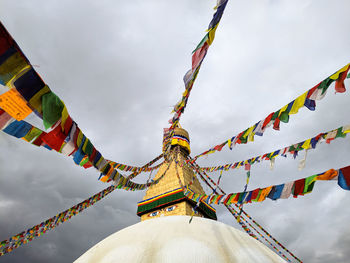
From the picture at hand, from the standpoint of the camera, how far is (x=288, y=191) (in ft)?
10.4

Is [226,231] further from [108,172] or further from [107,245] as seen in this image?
[108,172]

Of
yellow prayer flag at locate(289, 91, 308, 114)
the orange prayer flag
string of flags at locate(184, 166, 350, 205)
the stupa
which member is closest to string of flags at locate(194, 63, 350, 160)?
yellow prayer flag at locate(289, 91, 308, 114)

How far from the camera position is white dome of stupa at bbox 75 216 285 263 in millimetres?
3152

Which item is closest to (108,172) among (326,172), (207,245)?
(207,245)

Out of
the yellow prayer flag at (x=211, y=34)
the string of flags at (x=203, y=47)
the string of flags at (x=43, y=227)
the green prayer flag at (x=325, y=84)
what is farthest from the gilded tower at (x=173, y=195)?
the yellow prayer flag at (x=211, y=34)

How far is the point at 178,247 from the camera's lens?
10.8 ft

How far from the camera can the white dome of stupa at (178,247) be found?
3.15m

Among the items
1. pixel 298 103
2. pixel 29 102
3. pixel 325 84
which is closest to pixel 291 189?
pixel 298 103

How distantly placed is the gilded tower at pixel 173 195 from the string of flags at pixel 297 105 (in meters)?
4.28

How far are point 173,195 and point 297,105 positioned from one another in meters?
7.35

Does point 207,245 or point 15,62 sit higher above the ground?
point 15,62

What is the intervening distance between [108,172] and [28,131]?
154cm

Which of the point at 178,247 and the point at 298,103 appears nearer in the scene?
the point at 178,247

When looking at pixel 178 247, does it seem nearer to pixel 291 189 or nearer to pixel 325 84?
pixel 291 189
